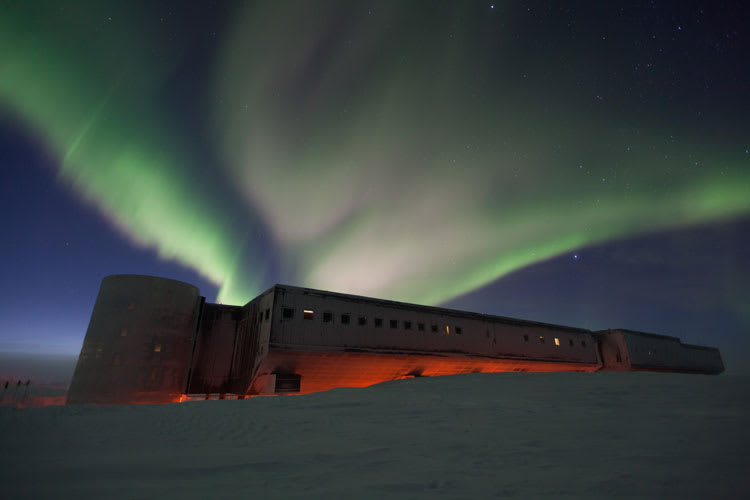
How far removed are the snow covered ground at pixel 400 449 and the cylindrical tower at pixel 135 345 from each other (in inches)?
522

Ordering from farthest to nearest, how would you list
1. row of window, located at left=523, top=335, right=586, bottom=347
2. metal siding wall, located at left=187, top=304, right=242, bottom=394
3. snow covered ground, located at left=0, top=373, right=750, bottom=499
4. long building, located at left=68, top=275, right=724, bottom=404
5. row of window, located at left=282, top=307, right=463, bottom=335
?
row of window, located at left=523, top=335, right=586, bottom=347 → metal siding wall, located at left=187, top=304, right=242, bottom=394 → row of window, located at left=282, top=307, right=463, bottom=335 → long building, located at left=68, top=275, right=724, bottom=404 → snow covered ground, located at left=0, top=373, right=750, bottom=499

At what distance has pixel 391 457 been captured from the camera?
20.8 feet

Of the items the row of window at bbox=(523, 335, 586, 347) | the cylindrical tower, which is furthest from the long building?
the row of window at bbox=(523, 335, 586, 347)

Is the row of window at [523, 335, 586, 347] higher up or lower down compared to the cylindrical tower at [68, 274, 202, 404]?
higher up

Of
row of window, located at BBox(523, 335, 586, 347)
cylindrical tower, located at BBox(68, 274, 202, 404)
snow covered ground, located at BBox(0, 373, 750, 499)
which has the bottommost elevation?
snow covered ground, located at BBox(0, 373, 750, 499)

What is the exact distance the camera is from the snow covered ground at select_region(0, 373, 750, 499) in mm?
4801

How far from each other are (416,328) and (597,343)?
107 ft

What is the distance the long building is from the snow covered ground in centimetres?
1155

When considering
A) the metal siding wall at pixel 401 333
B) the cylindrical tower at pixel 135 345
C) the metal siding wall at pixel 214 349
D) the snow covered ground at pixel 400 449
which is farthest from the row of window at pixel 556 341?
the cylindrical tower at pixel 135 345

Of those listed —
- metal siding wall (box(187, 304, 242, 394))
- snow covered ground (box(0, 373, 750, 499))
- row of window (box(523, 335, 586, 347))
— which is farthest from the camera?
row of window (box(523, 335, 586, 347))

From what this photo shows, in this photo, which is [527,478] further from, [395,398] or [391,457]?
[395,398]

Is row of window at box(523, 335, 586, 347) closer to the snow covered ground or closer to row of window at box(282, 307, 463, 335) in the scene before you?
row of window at box(282, 307, 463, 335)

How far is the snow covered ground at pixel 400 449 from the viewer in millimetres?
4801

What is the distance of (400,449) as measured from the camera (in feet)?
22.5
